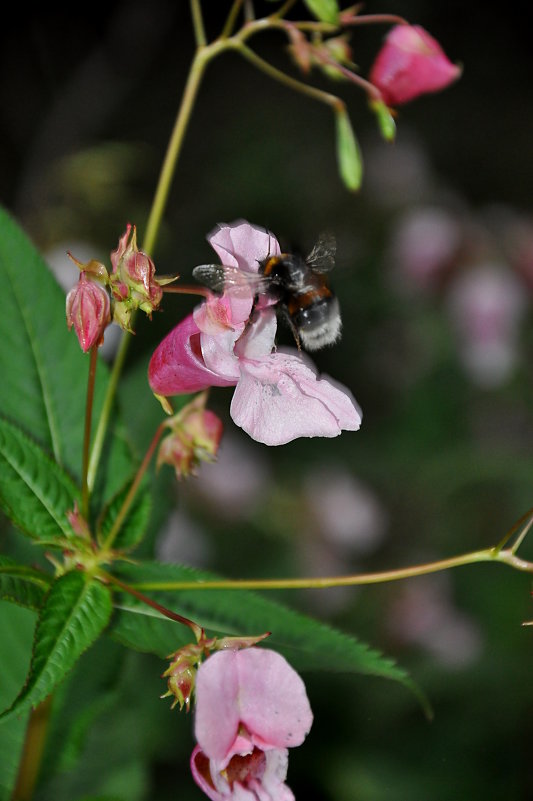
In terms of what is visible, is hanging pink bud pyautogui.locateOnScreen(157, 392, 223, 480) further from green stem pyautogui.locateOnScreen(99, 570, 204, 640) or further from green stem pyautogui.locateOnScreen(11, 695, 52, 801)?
green stem pyautogui.locateOnScreen(11, 695, 52, 801)

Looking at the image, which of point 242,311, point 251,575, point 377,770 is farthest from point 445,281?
point 242,311

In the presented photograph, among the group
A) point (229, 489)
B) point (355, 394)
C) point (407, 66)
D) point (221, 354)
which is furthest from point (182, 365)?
point (355, 394)

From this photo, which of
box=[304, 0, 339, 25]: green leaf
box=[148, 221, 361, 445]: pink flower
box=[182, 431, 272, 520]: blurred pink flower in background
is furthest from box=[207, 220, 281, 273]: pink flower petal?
box=[182, 431, 272, 520]: blurred pink flower in background

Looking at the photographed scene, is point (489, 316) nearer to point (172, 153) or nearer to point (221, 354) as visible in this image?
point (172, 153)

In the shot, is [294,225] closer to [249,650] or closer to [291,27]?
[291,27]

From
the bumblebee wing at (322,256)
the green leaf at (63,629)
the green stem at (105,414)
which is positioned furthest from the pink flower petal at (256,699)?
the bumblebee wing at (322,256)
